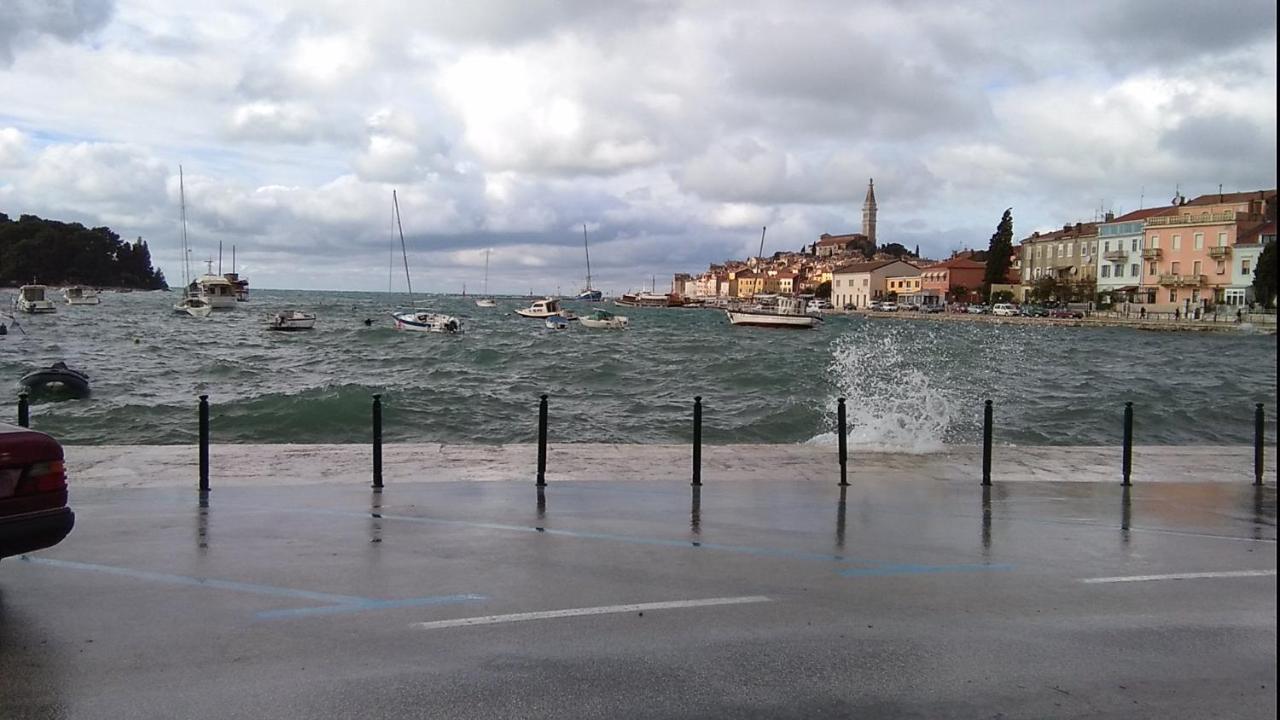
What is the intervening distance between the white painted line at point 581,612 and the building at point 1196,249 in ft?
334

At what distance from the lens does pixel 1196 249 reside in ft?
312

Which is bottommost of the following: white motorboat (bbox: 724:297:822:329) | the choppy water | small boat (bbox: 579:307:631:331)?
the choppy water

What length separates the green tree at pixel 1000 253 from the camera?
408ft

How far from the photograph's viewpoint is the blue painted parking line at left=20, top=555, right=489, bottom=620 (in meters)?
6.08

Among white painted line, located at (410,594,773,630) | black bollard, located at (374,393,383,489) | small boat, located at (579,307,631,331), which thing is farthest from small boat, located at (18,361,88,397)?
small boat, located at (579,307,631,331)

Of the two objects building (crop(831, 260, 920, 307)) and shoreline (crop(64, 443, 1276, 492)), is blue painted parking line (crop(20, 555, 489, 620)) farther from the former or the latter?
building (crop(831, 260, 920, 307))

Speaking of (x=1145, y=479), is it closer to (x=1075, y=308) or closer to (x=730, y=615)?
(x=730, y=615)

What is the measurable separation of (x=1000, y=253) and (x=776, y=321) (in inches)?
1712

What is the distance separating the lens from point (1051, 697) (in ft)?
15.9

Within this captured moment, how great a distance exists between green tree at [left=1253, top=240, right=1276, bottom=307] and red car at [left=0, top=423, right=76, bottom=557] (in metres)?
81.7

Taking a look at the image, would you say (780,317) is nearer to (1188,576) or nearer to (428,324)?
(428,324)

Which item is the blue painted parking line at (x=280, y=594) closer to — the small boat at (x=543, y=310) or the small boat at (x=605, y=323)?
the small boat at (x=605, y=323)

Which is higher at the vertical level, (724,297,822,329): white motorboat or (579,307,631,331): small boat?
(724,297,822,329): white motorboat

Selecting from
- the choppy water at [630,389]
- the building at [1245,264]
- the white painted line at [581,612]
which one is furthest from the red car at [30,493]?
the building at [1245,264]
